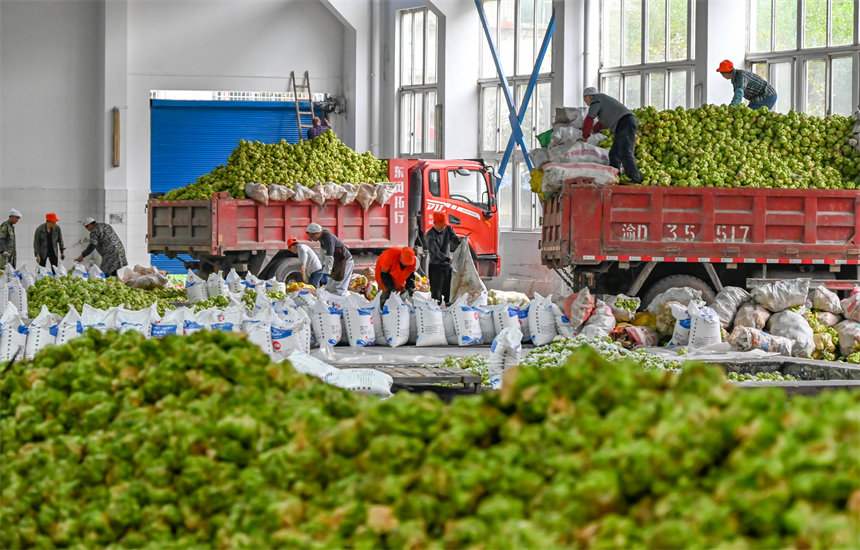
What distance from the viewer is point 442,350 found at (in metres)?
11.7

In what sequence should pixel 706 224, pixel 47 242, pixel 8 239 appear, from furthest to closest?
1. pixel 8 239
2. pixel 47 242
3. pixel 706 224

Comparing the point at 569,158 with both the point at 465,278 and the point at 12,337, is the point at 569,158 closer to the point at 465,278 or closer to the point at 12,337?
the point at 465,278

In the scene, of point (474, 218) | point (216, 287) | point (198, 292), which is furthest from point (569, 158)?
point (474, 218)

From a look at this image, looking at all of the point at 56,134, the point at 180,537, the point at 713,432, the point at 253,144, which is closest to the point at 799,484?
the point at 713,432

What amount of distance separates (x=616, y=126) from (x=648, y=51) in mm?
7987

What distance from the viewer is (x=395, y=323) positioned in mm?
11953

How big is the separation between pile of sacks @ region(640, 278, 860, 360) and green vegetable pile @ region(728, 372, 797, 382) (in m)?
2.11

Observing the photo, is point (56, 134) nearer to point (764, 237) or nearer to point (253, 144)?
point (253, 144)

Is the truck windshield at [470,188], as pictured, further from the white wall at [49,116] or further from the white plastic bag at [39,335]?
the white plastic bag at [39,335]

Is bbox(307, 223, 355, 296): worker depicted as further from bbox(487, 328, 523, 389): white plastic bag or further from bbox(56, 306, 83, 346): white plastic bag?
bbox(487, 328, 523, 389): white plastic bag

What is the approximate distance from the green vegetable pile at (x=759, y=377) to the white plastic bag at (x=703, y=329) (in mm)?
2055

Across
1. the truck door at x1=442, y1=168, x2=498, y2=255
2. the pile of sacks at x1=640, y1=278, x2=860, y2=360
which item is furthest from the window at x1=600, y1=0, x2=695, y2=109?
the pile of sacks at x1=640, y1=278, x2=860, y2=360

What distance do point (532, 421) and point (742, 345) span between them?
28.8 feet

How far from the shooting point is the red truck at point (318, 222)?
59.5 feet
